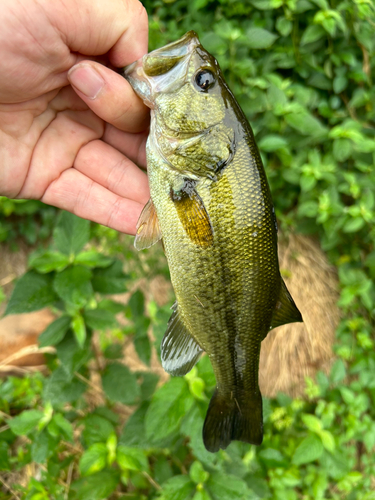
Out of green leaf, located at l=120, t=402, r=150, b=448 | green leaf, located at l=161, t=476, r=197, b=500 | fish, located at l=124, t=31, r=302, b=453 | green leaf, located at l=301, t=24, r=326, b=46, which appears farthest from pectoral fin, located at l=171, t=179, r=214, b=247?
green leaf, located at l=301, t=24, r=326, b=46

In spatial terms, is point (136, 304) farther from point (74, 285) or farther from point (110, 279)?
point (74, 285)

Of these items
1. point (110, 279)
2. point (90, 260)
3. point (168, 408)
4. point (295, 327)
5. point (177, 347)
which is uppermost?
point (90, 260)

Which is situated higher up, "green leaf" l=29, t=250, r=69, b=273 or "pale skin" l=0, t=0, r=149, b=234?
"pale skin" l=0, t=0, r=149, b=234

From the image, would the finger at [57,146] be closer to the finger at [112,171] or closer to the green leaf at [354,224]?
the finger at [112,171]

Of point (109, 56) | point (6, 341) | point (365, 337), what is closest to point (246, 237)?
point (109, 56)

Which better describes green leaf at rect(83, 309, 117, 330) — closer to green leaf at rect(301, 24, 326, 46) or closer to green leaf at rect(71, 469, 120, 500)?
green leaf at rect(71, 469, 120, 500)

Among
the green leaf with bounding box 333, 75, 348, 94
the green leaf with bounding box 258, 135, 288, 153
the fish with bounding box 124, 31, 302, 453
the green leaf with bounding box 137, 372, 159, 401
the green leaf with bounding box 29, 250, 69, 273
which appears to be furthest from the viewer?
the green leaf with bounding box 333, 75, 348, 94

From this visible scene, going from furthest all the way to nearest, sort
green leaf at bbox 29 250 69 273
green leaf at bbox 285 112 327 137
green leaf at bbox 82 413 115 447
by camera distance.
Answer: green leaf at bbox 285 112 327 137 < green leaf at bbox 82 413 115 447 < green leaf at bbox 29 250 69 273

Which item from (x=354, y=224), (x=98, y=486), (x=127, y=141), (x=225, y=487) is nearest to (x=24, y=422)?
(x=98, y=486)
